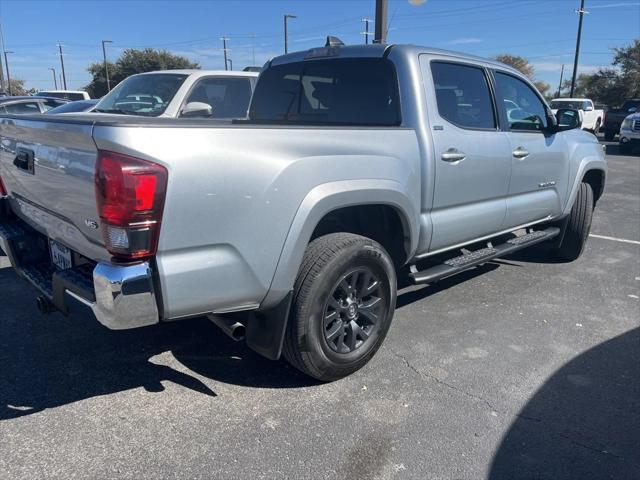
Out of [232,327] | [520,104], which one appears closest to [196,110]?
[520,104]

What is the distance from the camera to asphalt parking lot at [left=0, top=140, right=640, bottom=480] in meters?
2.58

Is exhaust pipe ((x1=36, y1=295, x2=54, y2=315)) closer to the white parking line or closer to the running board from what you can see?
the running board

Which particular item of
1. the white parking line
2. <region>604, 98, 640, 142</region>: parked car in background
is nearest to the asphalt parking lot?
the white parking line

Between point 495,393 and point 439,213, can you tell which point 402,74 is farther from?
point 495,393

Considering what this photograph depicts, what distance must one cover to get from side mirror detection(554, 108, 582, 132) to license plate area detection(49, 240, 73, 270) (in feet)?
13.9

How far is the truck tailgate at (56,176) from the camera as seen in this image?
2498 mm

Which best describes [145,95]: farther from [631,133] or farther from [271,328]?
[631,133]

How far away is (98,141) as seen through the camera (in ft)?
7.68

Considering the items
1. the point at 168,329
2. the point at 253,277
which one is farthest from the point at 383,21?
the point at 253,277

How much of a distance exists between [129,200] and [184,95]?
16.2 ft

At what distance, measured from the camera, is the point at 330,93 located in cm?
412

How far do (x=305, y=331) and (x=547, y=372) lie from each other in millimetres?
1641

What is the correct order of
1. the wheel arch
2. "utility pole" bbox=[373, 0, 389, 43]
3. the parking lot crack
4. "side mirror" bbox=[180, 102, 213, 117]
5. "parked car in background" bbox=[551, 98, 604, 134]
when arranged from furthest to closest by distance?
1. "parked car in background" bbox=[551, 98, 604, 134]
2. "utility pole" bbox=[373, 0, 389, 43]
3. "side mirror" bbox=[180, 102, 213, 117]
4. the parking lot crack
5. the wheel arch

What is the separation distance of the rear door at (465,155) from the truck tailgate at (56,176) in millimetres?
2189
